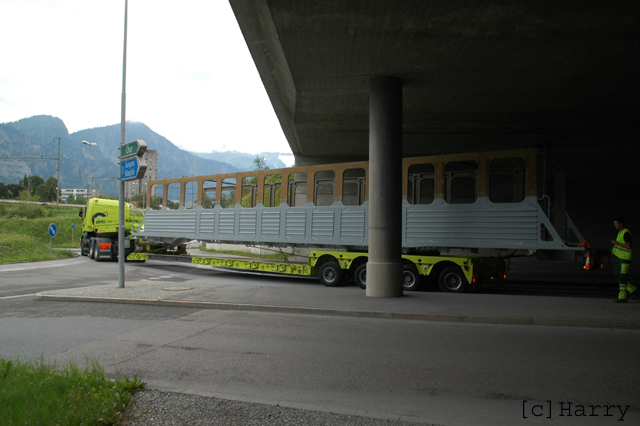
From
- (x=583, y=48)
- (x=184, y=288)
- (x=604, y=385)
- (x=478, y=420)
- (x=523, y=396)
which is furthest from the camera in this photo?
(x=184, y=288)

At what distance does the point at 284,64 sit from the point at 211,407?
31.6ft

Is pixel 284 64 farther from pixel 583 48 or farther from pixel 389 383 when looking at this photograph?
pixel 389 383

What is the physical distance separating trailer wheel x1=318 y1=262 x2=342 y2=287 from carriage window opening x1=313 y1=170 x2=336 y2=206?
77.3 inches

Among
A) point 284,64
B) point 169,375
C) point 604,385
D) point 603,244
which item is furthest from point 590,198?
point 169,375

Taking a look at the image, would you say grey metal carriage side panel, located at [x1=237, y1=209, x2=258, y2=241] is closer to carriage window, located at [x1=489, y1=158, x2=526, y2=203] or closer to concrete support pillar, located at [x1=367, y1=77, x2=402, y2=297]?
concrete support pillar, located at [x1=367, y1=77, x2=402, y2=297]

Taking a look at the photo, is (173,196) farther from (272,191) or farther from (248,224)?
(272,191)

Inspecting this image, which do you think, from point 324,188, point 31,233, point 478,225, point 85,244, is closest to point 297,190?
point 324,188

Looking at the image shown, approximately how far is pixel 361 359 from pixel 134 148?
27.2ft

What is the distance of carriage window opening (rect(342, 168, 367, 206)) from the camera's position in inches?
527

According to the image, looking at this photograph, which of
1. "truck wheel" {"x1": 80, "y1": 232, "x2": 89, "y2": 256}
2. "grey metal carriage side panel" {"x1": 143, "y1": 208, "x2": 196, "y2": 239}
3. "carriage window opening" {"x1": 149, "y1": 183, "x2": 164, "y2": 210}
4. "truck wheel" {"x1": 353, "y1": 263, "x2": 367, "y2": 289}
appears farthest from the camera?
"truck wheel" {"x1": 80, "y1": 232, "x2": 89, "y2": 256}

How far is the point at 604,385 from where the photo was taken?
4.60 meters

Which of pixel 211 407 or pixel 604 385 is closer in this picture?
pixel 211 407

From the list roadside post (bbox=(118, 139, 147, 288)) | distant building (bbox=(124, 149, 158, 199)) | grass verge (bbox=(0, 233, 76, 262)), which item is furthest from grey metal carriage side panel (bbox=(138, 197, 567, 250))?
grass verge (bbox=(0, 233, 76, 262))

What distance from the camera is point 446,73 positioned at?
10898 mm
